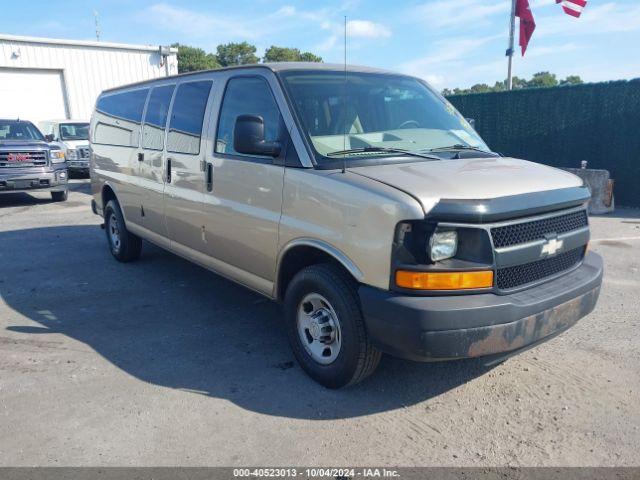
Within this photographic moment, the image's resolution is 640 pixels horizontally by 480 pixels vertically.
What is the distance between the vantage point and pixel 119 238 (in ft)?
22.0

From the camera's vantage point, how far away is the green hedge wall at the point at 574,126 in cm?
1044

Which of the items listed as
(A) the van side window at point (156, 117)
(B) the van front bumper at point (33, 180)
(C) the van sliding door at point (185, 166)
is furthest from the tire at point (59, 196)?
(C) the van sliding door at point (185, 166)

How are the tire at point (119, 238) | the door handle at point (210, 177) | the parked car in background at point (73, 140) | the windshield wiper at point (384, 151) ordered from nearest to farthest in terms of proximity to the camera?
the windshield wiper at point (384, 151) < the door handle at point (210, 177) < the tire at point (119, 238) < the parked car in background at point (73, 140)

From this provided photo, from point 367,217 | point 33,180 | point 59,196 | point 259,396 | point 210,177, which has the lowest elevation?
point 259,396

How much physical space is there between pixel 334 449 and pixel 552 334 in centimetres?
150

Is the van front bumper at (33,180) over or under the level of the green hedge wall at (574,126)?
under

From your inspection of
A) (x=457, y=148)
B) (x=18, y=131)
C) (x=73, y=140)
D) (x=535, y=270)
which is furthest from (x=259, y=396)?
(x=73, y=140)

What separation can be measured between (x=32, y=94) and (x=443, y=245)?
23552 mm

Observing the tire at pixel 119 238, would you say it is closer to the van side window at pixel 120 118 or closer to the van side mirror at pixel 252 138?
the van side window at pixel 120 118

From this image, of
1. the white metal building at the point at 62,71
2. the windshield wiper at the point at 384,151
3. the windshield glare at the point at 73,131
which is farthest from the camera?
the white metal building at the point at 62,71

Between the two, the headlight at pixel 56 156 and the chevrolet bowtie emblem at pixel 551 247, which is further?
the headlight at pixel 56 156

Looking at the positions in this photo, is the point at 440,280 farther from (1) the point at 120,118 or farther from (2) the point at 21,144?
(2) the point at 21,144

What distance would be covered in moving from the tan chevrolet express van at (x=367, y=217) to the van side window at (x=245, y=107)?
0.05ft

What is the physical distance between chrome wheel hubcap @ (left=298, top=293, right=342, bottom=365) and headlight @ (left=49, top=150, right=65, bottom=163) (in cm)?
1071
